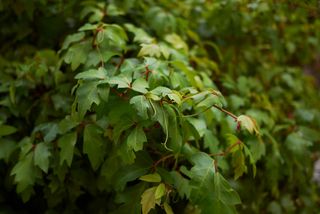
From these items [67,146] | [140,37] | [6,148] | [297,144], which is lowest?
[297,144]

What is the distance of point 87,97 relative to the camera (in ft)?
4.43

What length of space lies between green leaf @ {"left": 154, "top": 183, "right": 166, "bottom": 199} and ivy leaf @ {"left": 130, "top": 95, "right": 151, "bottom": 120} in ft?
0.89

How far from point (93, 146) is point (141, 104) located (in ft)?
1.15

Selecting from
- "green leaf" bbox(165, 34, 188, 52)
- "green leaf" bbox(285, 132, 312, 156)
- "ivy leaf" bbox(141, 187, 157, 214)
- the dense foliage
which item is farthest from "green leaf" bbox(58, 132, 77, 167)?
"green leaf" bbox(285, 132, 312, 156)

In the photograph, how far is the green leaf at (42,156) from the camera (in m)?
1.55

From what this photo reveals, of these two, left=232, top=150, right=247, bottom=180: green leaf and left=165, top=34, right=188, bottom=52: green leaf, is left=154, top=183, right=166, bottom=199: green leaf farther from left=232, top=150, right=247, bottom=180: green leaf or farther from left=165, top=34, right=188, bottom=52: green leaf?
Result: left=165, top=34, right=188, bottom=52: green leaf

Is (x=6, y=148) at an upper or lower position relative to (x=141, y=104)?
lower

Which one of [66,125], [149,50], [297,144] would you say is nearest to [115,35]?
[149,50]

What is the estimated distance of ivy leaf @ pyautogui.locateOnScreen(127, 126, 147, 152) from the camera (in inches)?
51.3

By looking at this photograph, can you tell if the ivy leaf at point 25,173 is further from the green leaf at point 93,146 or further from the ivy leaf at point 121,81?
the ivy leaf at point 121,81

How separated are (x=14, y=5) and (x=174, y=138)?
1.28m

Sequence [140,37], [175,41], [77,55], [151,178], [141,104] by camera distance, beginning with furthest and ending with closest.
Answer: [175,41] → [140,37] → [77,55] → [151,178] → [141,104]

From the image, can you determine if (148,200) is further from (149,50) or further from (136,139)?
(149,50)

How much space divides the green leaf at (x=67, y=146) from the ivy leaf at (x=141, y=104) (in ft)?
1.32
